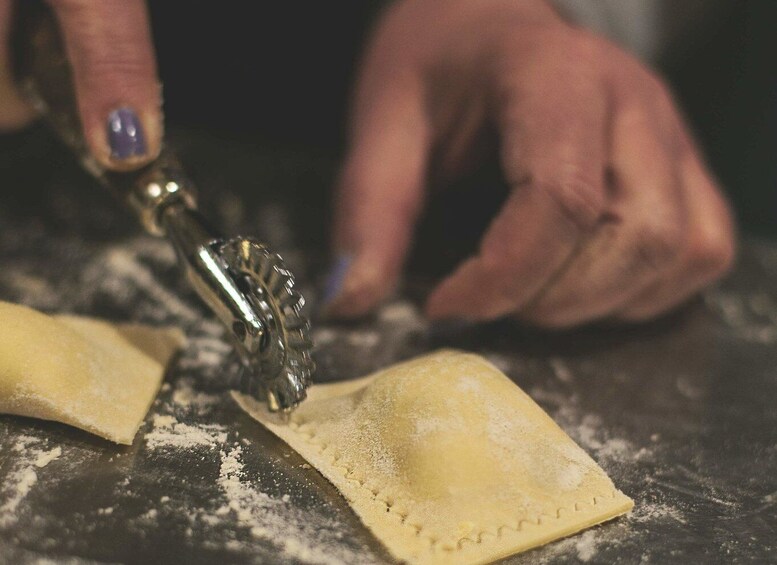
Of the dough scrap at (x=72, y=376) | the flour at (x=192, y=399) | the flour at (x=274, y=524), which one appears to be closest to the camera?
the flour at (x=274, y=524)

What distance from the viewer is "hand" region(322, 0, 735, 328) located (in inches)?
56.9

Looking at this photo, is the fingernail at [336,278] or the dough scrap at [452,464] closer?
the dough scrap at [452,464]

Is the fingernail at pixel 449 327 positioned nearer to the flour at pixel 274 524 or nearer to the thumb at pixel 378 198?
the thumb at pixel 378 198

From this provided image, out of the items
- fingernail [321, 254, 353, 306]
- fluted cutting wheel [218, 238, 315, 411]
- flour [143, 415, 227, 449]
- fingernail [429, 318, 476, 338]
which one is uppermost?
fluted cutting wheel [218, 238, 315, 411]

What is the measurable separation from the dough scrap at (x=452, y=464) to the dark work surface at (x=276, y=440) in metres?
0.03

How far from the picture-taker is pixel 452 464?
100cm

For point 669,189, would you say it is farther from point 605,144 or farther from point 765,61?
point 765,61

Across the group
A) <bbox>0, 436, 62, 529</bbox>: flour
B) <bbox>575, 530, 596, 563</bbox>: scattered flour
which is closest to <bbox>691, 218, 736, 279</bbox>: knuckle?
<bbox>575, 530, 596, 563</bbox>: scattered flour

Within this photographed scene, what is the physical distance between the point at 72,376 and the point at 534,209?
787mm

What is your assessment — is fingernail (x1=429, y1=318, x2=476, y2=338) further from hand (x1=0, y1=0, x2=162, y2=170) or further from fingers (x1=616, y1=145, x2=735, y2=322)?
hand (x1=0, y1=0, x2=162, y2=170)

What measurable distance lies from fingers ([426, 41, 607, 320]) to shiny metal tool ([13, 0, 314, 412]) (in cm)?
46

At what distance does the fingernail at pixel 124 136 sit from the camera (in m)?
1.24

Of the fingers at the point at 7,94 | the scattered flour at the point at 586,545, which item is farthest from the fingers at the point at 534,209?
the fingers at the point at 7,94

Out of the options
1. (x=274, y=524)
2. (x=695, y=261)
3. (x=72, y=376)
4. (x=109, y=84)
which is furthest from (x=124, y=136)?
(x=695, y=261)
